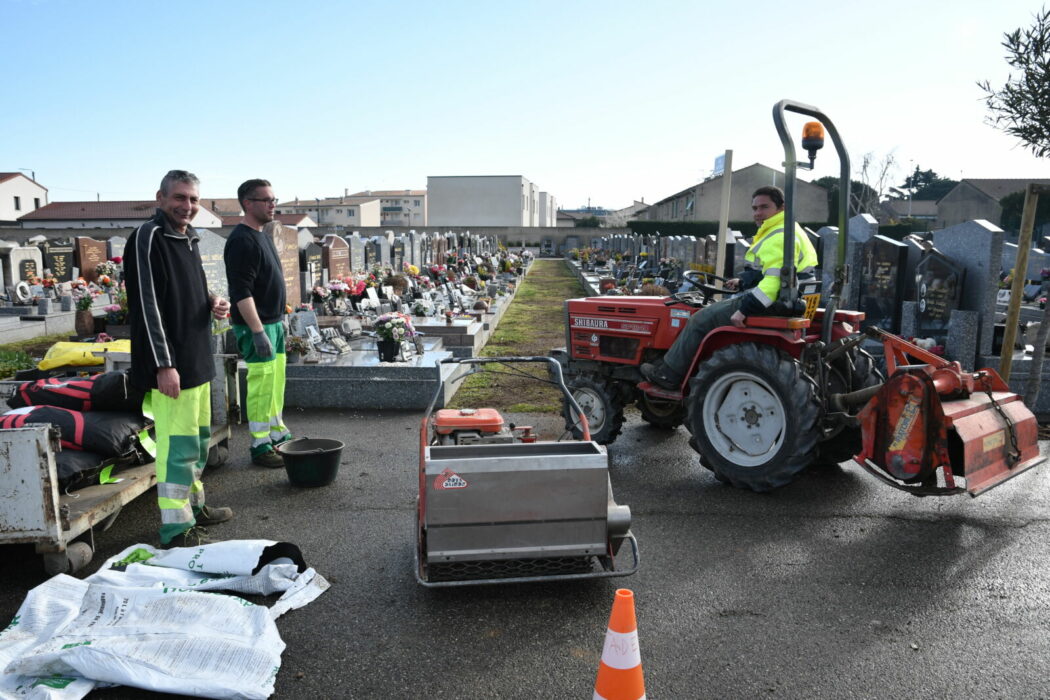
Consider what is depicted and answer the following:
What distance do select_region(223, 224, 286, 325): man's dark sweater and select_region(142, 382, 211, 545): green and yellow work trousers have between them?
141 cm

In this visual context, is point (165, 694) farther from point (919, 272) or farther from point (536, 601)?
point (919, 272)

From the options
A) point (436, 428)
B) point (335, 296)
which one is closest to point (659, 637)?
point (436, 428)

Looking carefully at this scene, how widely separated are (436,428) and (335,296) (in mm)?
7795

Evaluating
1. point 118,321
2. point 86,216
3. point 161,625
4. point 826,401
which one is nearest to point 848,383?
point 826,401

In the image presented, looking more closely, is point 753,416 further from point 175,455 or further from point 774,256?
point 175,455

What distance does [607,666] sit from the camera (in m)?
2.40

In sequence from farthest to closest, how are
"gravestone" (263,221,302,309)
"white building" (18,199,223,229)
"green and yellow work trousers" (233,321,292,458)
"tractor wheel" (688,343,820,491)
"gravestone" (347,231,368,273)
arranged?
"white building" (18,199,223,229) < "gravestone" (347,231,368,273) < "gravestone" (263,221,302,309) < "green and yellow work trousers" (233,321,292,458) < "tractor wheel" (688,343,820,491)

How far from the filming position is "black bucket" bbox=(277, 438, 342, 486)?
192 inches

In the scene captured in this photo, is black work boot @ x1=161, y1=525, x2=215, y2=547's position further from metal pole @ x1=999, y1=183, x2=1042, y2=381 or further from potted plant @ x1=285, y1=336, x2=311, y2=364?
metal pole @ x1=999, y1=183, x2=1042, y2=381

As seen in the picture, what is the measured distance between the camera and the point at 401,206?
108688 millimetres

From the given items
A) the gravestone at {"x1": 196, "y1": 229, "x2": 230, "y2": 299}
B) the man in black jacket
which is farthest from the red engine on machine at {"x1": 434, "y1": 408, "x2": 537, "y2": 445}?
the gravestone at {"x1": 196, "y1": 229, "x2": 230, "y2": 299}

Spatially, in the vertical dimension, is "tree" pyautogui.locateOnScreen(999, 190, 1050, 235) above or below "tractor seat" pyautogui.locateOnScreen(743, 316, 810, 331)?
above

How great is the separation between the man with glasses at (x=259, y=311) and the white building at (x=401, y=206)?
316 ft

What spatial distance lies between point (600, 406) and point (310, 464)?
232 cm
